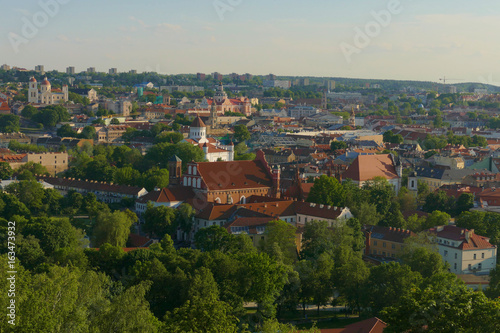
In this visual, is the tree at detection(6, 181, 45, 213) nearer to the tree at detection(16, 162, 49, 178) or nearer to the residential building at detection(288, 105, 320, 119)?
the tree at detection(16, 162, 49, 178)

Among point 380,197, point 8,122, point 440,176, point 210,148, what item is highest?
point 210,148

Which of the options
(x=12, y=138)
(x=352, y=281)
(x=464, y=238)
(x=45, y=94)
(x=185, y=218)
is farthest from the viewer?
(x=45, y=94)

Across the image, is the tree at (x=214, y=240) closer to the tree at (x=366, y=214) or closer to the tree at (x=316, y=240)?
the tree at (x=316, y=240)

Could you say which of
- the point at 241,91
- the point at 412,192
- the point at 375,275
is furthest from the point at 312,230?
the point at 241,91

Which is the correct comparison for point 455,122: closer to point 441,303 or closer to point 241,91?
point 241,91

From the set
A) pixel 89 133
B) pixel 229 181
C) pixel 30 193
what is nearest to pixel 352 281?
pixel 229 181

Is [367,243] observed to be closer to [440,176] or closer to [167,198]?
[167,198]

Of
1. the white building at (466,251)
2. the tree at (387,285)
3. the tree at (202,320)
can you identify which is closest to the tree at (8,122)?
the white building at (466,251)
